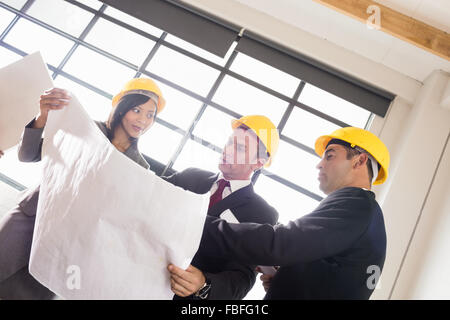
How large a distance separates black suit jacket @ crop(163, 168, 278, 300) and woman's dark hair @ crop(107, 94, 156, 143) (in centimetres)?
52

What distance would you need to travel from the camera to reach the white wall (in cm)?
268

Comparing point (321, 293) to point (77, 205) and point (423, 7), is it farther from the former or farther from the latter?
point (423, 7)

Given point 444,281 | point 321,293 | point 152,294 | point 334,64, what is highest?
point 334,64

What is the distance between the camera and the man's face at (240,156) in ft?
5.65

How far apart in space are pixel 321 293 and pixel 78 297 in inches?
34.3

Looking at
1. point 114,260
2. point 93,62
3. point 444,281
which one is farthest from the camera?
point 93,62

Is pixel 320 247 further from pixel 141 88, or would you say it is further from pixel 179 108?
pixel 179 108

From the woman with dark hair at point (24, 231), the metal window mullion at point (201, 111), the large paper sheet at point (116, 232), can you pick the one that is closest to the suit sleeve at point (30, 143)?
the woman with dark hair at point (24, 231)

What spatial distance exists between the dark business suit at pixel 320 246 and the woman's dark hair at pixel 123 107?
1.14m

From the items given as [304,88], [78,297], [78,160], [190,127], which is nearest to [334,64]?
[304,88]

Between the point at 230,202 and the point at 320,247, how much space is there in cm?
57

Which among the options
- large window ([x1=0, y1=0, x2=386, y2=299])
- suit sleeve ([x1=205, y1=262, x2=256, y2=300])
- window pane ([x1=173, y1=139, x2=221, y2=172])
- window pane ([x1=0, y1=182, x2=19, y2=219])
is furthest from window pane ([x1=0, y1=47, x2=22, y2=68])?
suit sleeve ([x1=205, y1=262, x2=256, y2=300])

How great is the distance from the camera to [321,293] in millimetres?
1079

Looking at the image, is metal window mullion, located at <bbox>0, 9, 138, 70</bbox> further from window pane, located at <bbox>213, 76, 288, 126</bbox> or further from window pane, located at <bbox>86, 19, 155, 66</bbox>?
window pane, located at <bbox>213, 76, 288, 126</bbox>
